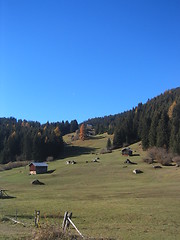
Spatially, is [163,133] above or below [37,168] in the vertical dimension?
above

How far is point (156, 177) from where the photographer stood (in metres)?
78.4

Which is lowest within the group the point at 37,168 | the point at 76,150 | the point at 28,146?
the point at 37,168

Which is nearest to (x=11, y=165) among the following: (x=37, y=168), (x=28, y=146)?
(x=28, y=146)

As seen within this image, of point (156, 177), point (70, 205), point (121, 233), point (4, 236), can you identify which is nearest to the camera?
point (4, 236)

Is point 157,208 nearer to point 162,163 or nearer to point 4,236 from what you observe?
point 4,236

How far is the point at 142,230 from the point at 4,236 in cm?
1112

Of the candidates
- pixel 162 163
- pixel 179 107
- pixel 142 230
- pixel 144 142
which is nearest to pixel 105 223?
pixel 142 230

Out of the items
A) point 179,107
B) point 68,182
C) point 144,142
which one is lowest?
point 68,182

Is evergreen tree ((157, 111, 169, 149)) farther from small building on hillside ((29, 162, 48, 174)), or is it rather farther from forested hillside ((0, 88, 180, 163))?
small building on hillside ((29, 162, 48, 174))

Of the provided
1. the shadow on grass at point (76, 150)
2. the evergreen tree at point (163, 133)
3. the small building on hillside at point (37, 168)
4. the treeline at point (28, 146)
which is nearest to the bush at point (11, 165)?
the treeline at point (28, 146)

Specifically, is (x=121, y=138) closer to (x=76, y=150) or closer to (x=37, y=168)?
(x=76, y=150)

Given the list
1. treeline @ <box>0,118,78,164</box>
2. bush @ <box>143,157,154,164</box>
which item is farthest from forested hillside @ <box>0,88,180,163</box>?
bush @ <box>143,157,154,164</box>

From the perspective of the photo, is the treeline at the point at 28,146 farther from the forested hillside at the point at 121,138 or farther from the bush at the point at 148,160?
the bush at the point at 148,160

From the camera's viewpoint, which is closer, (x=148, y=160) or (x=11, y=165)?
(x=148, y=160)
